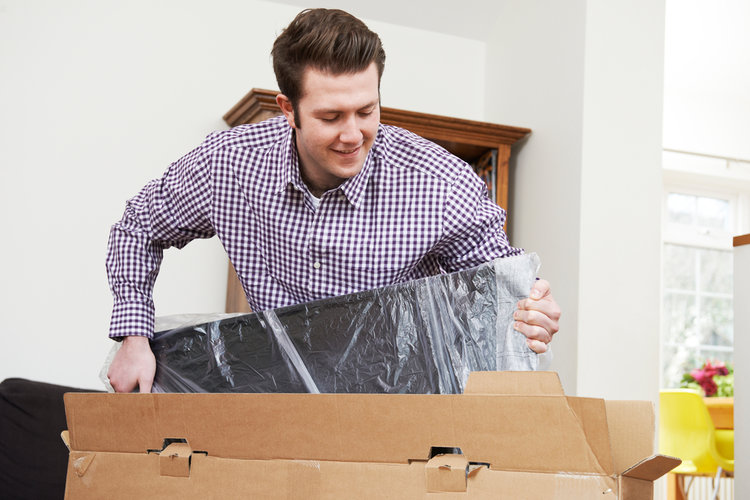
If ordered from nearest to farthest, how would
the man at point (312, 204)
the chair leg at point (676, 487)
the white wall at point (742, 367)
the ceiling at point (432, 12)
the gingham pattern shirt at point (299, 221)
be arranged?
the man at point (312, 204), the gingham pattern shirt at point (299, 221), the white wall at point (742, 367), the ceiling at point (432, 12), the chair leg at point (676, 487)

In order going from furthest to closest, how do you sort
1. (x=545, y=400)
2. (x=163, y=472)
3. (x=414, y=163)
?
1. (x=414, y=163)
2. (x=163, y=472)
3. (x=545, y=400)

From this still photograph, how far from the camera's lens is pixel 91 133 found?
2855 millimetres

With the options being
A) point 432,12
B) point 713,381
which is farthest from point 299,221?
point 713,381

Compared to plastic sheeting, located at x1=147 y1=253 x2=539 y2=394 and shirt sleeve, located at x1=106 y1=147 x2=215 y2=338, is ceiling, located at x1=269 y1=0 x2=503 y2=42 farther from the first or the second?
plastic sheeting, located at x1=147 y1=253 x2=539 y2=394

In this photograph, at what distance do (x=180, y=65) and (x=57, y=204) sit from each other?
665 mm

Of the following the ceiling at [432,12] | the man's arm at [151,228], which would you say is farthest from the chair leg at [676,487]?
the man's arm at [151,228]

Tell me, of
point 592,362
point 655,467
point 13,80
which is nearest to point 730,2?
point 592,362

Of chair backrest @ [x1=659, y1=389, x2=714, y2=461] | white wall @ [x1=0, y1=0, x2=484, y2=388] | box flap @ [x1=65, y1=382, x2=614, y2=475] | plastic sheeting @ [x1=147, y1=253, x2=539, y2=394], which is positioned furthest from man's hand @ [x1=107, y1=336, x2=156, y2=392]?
chair backrest @ [x1=659, y1=389, x2=714, y2=461]

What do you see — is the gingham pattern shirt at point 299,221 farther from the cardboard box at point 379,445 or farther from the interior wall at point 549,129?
the interior wall at point 549,129

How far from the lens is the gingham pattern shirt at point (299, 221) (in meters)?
1.48

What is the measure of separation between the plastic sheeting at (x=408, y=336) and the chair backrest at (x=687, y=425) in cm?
272

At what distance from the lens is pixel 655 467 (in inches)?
32.4

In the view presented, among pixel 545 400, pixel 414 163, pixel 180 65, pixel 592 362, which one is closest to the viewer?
pixel 545 400

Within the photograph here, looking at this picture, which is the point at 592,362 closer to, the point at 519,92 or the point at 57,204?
the point at 519,92
